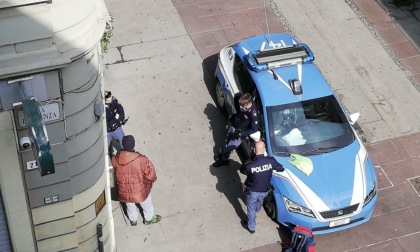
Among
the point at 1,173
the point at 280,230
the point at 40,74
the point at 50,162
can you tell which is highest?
the point at 40,74

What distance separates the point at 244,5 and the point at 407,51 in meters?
3.82

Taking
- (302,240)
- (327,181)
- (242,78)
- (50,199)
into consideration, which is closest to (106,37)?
(242,78)

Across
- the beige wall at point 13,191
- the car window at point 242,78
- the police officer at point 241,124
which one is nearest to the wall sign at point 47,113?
the beige wall at point 13,191

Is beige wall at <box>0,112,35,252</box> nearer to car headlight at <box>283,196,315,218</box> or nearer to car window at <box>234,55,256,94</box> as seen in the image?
car headlight at <box>283,196,315,218</box>

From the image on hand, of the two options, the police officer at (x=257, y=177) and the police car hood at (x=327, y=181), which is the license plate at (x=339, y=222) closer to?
the police car hood at (x=327, y=181)

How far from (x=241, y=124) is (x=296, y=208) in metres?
1.81

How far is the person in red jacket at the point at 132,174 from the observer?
11570 millimetres

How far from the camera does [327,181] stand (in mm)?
12211

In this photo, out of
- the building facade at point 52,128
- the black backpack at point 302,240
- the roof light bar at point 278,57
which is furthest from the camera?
the roof light bar at point 278,57

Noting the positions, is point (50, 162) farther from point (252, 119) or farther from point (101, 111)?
point (252, 119)

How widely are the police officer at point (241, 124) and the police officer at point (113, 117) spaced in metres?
1.86

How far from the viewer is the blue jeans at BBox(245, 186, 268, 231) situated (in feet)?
39.7

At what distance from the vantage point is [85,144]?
10.1m

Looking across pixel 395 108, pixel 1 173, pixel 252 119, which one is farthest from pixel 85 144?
pixel 395 108
